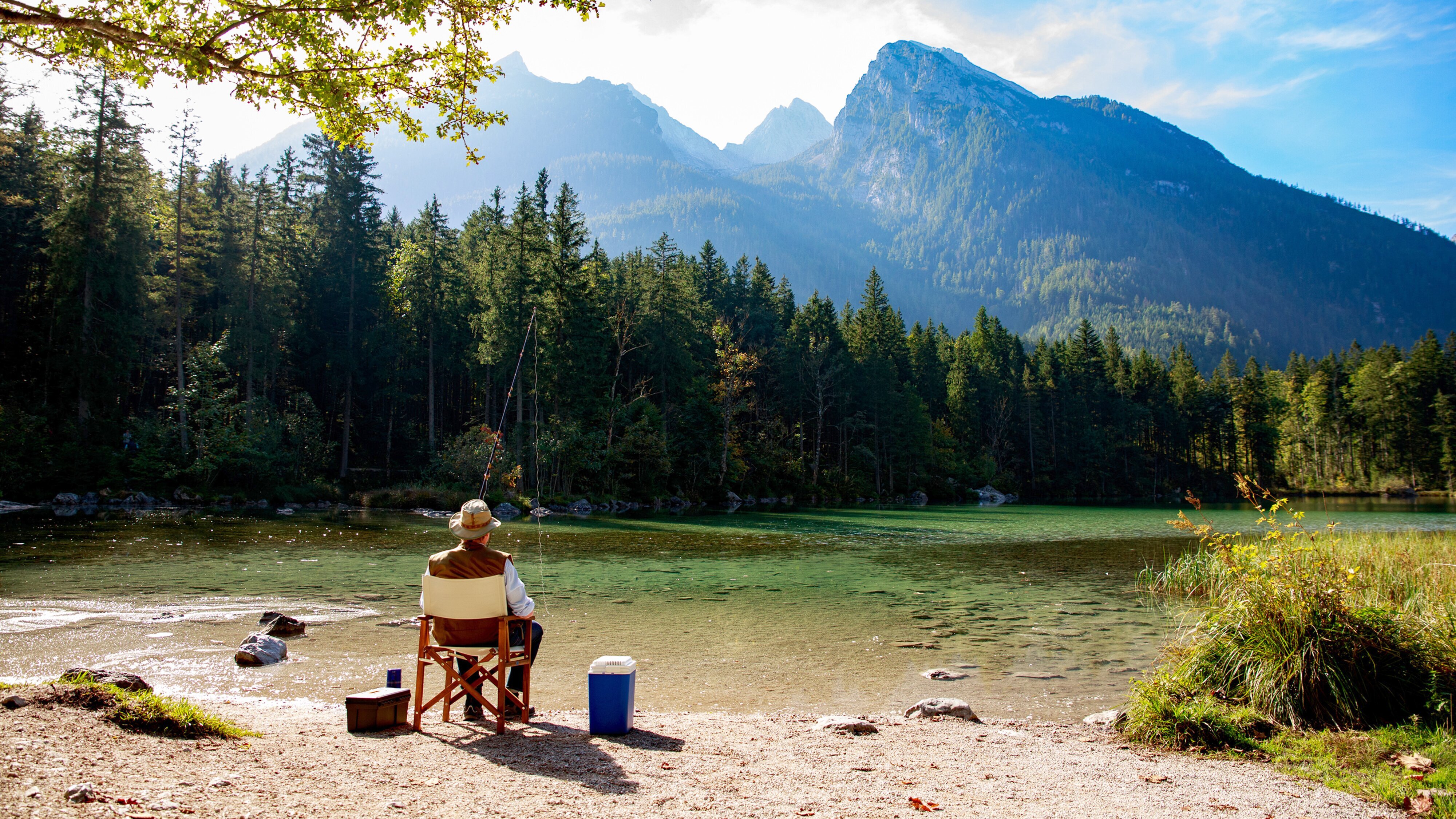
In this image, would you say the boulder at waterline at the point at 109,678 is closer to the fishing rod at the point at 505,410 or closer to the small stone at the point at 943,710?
the fishing rod at the point at 505,410

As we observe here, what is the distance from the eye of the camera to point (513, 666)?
6.19 meters

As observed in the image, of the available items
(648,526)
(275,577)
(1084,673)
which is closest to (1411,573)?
(1084,673)

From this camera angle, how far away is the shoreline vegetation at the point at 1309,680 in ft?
18.0

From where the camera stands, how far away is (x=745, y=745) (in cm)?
573

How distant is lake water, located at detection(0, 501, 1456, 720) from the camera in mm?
8242

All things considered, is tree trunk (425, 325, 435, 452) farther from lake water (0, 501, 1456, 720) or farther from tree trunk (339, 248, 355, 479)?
lake water (0, 501, 1456, 720)

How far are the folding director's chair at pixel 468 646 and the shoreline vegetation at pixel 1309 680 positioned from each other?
16.5 feet

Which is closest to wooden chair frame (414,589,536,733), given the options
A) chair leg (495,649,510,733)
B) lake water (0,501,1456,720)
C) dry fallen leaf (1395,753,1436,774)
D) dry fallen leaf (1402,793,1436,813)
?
chair leg (495,649,510,733)

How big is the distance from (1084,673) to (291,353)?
48656mm

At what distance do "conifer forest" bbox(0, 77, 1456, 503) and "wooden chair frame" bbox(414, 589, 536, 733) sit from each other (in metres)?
9.28

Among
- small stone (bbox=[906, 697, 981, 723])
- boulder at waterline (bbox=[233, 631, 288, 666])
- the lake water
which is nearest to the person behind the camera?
small stone (bbox=[906, 697, 981, 723])

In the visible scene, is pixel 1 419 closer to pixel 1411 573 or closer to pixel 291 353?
pixel 291 353

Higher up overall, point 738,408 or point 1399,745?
point 738,408

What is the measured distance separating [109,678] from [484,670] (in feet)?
9.93
